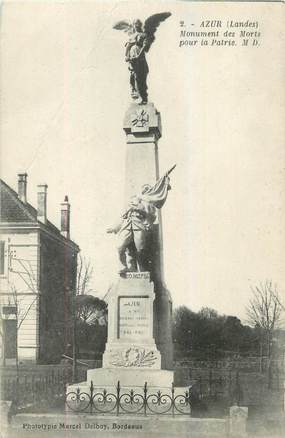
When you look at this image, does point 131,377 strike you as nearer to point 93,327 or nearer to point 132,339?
point 132,339

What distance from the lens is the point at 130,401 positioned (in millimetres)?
11430

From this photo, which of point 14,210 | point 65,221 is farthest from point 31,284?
point 65,221

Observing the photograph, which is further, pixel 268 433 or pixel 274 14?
pixel 274 14

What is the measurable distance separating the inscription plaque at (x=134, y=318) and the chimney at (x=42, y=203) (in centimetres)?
1552

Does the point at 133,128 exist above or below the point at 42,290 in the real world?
above

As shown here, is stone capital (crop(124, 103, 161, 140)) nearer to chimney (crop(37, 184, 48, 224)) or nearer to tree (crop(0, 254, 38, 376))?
tree (crop(0, 254, 38, 376))

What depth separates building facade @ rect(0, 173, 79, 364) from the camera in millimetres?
25766

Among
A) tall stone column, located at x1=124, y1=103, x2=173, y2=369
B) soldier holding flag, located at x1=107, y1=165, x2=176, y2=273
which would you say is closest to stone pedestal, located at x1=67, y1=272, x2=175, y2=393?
soldier holding flag, located at x1=107, y1=165, x2=176, y2=273

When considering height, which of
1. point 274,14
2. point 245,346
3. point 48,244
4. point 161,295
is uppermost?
point 274,14

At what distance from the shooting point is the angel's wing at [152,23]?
13.4m

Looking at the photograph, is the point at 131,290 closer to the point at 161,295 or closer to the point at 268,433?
the point at 161,295

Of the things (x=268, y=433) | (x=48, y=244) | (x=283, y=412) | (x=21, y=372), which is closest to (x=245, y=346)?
(x=48, y=244)

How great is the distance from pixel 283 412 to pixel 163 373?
2.93m

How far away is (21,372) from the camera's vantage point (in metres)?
22.3
